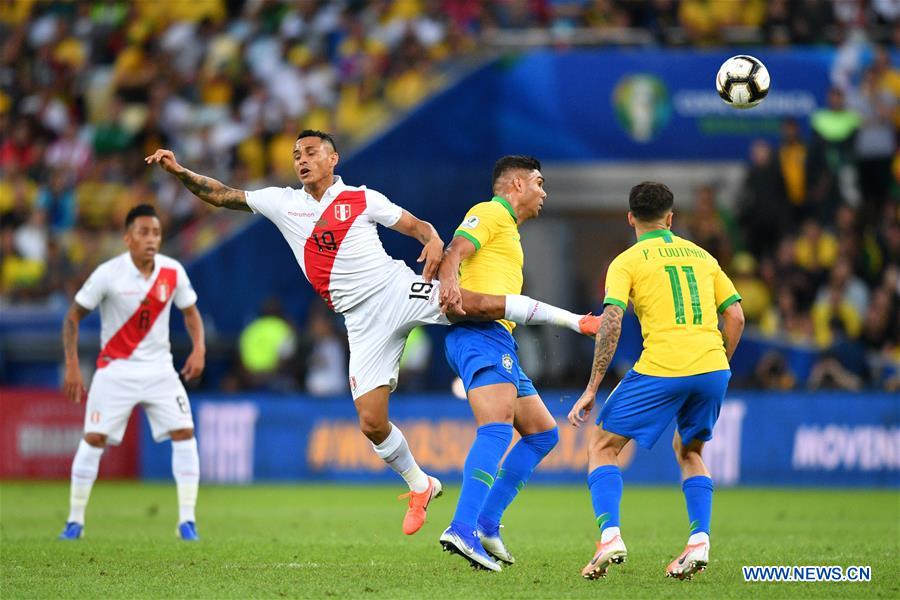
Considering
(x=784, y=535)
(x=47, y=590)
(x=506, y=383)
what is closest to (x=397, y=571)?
(x=506, y=383)

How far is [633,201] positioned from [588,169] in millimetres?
15335

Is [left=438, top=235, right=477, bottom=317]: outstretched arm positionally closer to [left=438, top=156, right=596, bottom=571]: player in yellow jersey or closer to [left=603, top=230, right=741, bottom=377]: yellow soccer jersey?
[left=438, top=156, right=596, bottom=571]: player in yellow jersey

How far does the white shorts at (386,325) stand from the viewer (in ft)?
33.8

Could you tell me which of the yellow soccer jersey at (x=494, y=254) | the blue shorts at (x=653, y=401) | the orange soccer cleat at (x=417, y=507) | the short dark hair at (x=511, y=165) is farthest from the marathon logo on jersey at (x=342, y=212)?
the blue shorts at (x=653, y=401)

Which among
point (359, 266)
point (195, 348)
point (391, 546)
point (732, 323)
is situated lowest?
point (391, 546)

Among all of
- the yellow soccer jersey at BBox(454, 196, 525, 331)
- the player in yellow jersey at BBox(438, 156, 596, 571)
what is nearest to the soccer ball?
the player in yellow jersey at BBox(438, 156, 596, 571)

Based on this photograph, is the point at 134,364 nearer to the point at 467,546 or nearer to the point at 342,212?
the point at 342,212

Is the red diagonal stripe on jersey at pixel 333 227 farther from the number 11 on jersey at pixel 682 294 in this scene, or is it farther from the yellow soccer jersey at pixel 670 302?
the number 11 on jersey at pixel 682 294

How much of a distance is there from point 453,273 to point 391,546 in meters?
2.90

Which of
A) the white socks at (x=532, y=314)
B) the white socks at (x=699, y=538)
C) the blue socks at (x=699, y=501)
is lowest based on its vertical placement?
the white socks at (x=699, y=538)

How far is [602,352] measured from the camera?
9078 mm

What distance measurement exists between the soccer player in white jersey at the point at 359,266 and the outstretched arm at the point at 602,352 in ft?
4.64

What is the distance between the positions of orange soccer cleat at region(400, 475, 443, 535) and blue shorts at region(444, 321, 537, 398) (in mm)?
1047

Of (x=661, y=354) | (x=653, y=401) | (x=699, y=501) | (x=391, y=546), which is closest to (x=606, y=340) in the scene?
(x=661, y=354)
